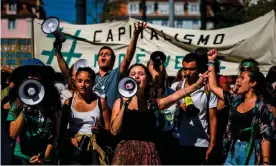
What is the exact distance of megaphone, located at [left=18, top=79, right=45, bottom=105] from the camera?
14.5ft

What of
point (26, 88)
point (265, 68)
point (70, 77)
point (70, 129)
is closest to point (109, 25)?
point (265, 68)

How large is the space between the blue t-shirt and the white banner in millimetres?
2808

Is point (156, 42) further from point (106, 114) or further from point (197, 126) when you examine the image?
point (106, 114)

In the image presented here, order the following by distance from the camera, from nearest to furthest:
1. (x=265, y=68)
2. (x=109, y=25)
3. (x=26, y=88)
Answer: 1. (x=26, y=88)
2. (x=265, y=68)
3. (x=109, y=25)

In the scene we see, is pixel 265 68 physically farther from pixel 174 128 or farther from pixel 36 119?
pixel 36 119

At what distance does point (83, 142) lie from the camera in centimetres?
516

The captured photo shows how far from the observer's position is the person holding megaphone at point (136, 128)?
4.70 meters

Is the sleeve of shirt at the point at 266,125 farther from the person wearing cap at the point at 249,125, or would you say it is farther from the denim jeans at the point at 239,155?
the denim jeans at the point at 239,155

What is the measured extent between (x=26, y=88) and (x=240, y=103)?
1.86 metres

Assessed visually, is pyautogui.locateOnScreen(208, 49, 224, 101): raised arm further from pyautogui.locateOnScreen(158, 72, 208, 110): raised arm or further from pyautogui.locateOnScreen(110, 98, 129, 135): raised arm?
pyautogui.locateOnScreen(110, 98, 129, 135): raised arm

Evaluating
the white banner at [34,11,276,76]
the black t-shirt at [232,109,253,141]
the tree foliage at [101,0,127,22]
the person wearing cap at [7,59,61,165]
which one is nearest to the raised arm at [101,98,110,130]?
the person wearing cap at [7,59,61,165]

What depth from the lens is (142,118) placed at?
473cm

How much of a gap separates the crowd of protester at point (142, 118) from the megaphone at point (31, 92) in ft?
0.09

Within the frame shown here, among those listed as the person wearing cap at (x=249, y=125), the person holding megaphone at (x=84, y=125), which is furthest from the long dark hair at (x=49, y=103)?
the person wearing cap at (x=249, y=125)
